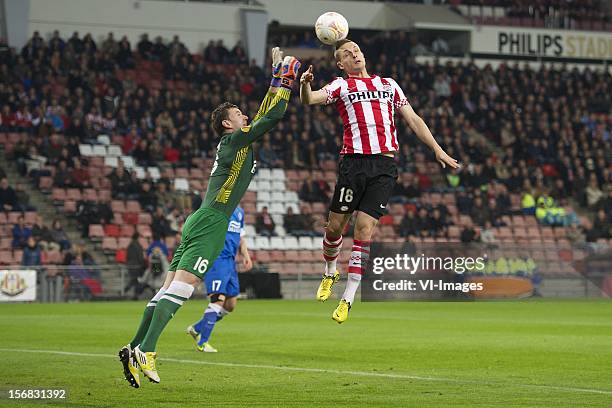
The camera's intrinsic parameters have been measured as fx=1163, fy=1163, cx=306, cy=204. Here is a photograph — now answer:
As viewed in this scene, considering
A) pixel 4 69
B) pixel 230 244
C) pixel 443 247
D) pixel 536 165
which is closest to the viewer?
pixel 230 244

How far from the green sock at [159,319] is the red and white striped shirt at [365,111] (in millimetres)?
2377

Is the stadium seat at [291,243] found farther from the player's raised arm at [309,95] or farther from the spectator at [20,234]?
the player's raised arm at [309,95]

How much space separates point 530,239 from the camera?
117 feet

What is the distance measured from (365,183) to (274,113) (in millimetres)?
1479

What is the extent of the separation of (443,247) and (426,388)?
18879 millimetres

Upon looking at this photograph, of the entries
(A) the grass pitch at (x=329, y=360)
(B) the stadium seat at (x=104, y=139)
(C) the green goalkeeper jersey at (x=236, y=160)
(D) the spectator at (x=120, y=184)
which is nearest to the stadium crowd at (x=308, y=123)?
(D) the spectator at (x=120, y=184)

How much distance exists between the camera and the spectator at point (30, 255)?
1140 inches

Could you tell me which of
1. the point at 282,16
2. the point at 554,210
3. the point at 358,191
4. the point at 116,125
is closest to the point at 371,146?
the point at 358,191

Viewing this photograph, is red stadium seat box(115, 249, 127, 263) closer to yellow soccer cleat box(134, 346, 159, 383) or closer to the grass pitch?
the grass pitch

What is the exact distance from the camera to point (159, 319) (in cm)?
1005

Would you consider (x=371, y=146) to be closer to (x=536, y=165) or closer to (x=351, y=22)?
(x=536, y=165)

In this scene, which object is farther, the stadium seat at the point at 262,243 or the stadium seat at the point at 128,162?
the stadium seat at the point at 128,162

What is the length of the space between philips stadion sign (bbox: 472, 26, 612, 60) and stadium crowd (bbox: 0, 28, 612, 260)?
1.89 metres

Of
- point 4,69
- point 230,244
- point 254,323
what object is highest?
point 4,69
